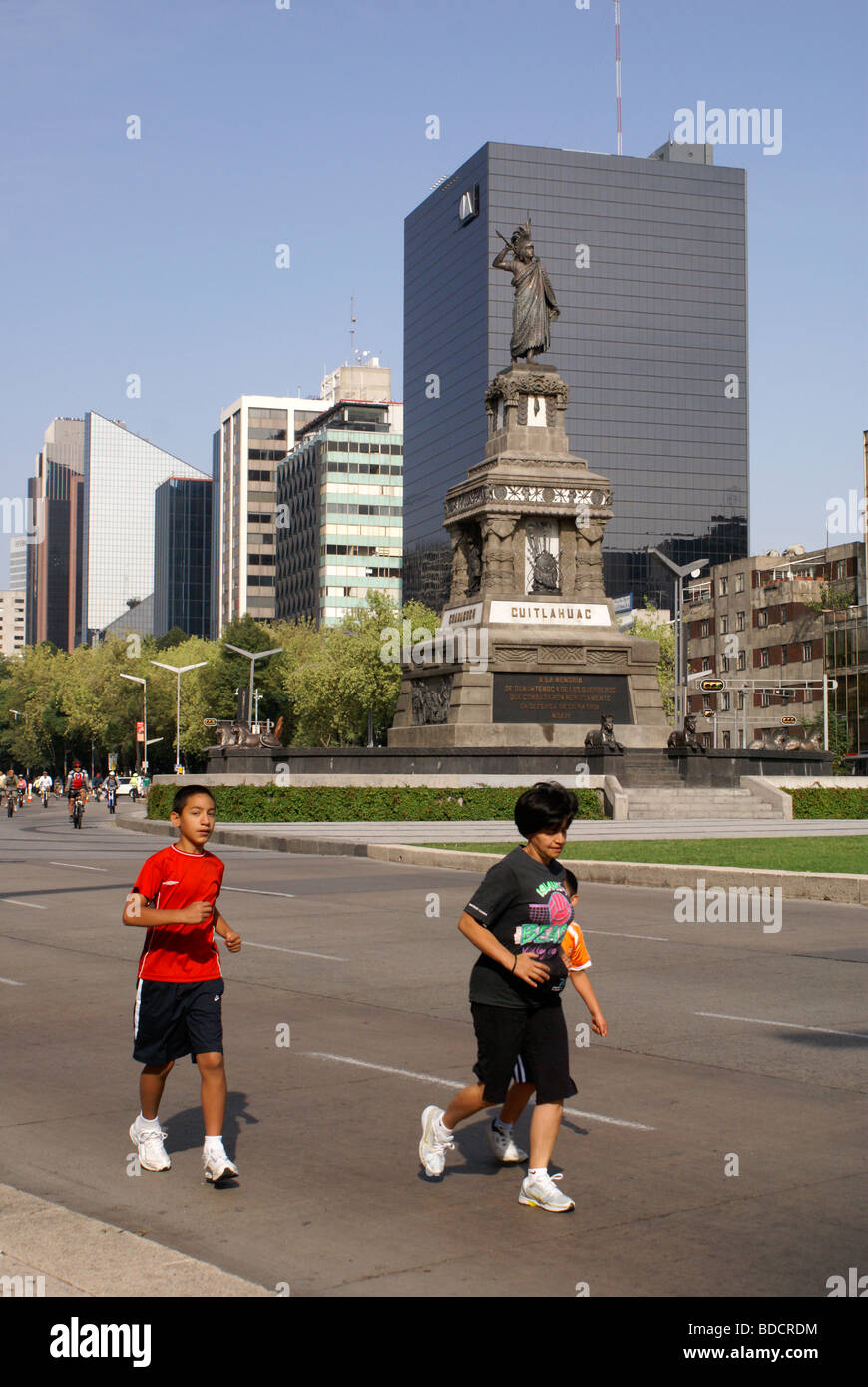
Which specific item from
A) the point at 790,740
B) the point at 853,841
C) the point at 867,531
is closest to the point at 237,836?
the point at 853,841

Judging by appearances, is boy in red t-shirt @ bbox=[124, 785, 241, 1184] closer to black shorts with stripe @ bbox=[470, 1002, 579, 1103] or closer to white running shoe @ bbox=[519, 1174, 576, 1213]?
black shorts with stripe @ bbox=[470, 1002, 579, 1103]

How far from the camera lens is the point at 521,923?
20.0ft

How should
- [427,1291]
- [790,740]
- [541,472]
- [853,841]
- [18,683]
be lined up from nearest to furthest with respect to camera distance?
1. [427,1291]
2. [853,841]
3. [541,472]
4. [790,740]
5. [18,683]

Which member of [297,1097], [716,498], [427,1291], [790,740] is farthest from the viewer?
[716,498]

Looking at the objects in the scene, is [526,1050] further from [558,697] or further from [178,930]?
[558,697]

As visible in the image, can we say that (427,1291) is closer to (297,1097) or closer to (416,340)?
(297,1097)

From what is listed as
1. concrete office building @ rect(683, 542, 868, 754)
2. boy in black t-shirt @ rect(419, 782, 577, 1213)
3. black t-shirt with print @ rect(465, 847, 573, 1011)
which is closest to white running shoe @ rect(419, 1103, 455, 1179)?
boy in black t-shirt @ rect(419, 782, 577, 1213)

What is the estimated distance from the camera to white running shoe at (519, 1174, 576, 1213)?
5.82 m

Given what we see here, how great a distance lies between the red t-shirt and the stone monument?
95.9 feet

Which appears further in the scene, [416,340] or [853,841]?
[416,340]

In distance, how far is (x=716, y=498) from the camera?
164 metres

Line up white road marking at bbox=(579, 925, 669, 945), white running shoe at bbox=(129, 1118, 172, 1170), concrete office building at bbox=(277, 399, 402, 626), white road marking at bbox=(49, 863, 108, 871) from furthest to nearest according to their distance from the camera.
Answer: concrete office building at bbox=(277, 399, 402, 626) → white road marking at bbox=(49, 863, 108, 871) → white road marking at bbox=(579, 925, 669, 945) → white running shoe at bbox=(129, 1118, 172, 1170)

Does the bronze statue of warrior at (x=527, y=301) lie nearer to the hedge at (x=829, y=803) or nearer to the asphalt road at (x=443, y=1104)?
the hedge at (x=829, y=803)
